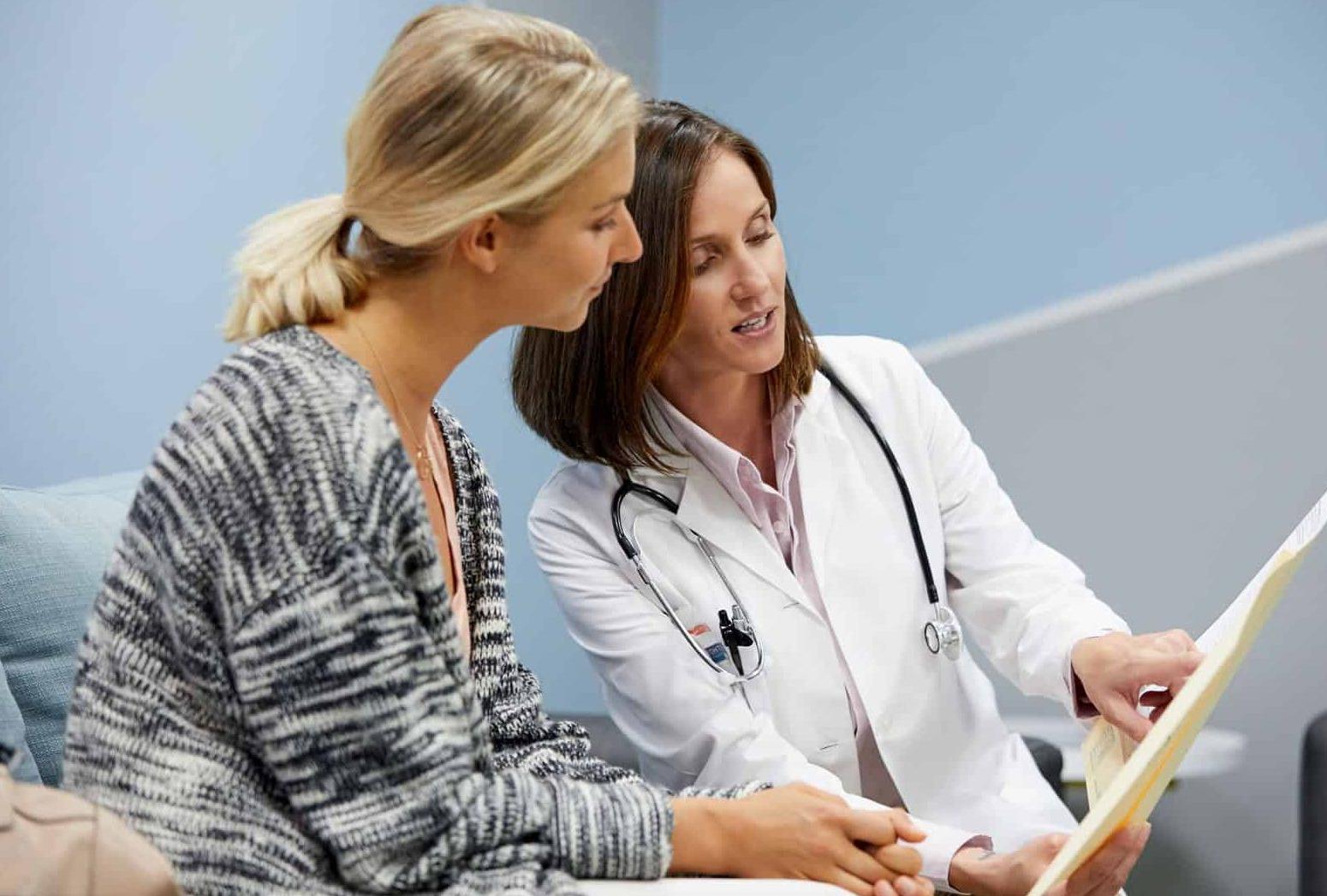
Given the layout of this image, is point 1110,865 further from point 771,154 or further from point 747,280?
point 771,154

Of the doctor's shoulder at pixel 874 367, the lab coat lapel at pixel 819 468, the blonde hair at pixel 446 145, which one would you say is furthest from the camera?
the doctor's shoulder at pixel 874 367

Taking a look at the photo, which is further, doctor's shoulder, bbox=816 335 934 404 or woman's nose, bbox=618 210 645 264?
Result: doctor's shoulder, bbox=816 335 934 404

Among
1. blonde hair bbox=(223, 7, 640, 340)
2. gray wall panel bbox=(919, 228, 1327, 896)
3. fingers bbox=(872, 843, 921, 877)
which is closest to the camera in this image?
blonde hair bbox=(223, 7, 640, 340)

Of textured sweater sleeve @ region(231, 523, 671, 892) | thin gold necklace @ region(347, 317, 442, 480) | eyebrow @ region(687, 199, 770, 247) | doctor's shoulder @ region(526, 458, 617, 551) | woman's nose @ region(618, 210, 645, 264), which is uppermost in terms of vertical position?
woman's nose @ region(618, 210, 645, 264)

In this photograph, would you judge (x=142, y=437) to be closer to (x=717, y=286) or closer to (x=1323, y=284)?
(x=717, y=286)

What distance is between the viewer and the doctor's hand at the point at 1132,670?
147 cm

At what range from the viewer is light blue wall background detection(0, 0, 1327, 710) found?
1874 millimetres

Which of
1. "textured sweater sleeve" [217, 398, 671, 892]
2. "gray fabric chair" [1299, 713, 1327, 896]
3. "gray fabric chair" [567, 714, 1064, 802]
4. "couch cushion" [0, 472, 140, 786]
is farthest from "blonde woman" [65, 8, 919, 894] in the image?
"gray fabric chair" [1299, 713, 1327, 896]

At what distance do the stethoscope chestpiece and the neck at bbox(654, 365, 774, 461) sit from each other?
270mm

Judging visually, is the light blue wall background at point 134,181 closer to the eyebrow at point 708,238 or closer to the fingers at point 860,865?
the eyebrow at point 708,238

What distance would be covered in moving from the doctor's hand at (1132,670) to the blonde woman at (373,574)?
40 cm

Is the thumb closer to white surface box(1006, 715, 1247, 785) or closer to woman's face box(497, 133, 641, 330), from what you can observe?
woman's face box(497, 133, 641, 330)

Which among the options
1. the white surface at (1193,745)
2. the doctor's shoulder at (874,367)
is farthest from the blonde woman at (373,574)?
the white surface at (1193,745)

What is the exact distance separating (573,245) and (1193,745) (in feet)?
6.70
